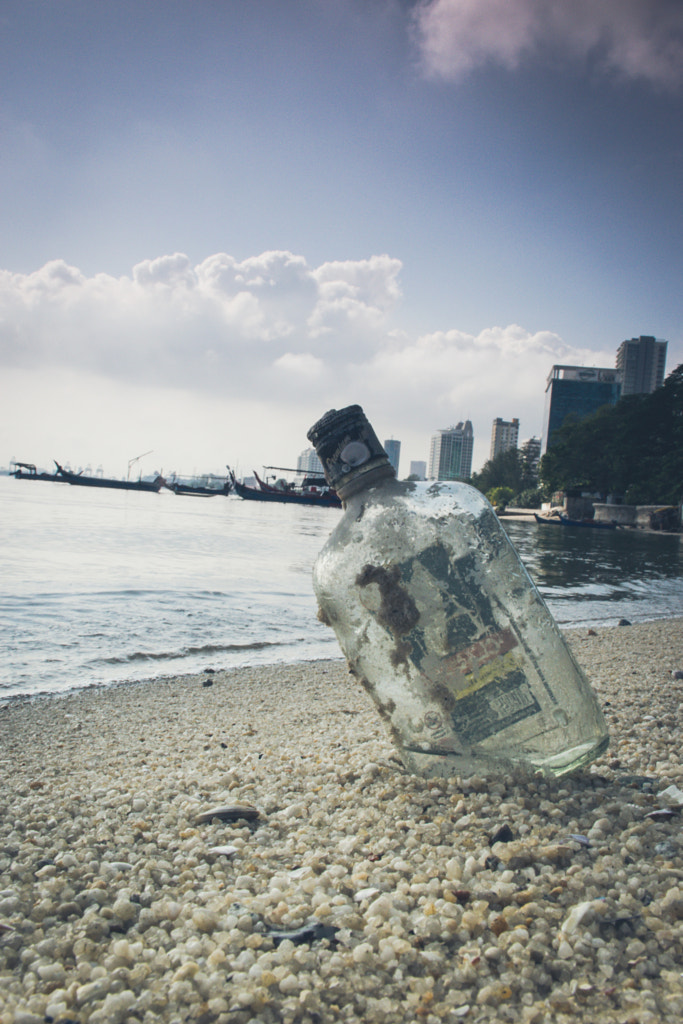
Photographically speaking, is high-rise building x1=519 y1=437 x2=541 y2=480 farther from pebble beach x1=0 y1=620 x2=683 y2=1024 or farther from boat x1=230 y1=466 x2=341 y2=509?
pebble beach x1=0 y1=620 x2=683 y2=1024

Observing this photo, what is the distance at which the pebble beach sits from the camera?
850 millimetres

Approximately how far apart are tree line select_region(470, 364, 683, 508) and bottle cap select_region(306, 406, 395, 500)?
182 feet

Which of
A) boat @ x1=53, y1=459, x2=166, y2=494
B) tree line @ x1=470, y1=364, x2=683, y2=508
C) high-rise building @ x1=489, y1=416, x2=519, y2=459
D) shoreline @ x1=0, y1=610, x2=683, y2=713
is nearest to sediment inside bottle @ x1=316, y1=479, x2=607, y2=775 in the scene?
shoreline @ x1=0, y1=610, x2=683, y2=713

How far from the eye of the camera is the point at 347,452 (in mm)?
1578

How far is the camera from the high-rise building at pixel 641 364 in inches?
6112

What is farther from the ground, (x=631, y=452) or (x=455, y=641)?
(x=631, y=452)

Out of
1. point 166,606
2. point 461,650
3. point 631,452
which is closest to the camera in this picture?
point 461,650

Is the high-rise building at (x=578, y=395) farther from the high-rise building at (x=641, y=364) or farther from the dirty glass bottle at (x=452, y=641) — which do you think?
the dirty glass bottle at (x=452, y=641)

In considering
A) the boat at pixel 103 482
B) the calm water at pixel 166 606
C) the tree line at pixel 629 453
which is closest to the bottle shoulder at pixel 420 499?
the calm water at pixel 166 606

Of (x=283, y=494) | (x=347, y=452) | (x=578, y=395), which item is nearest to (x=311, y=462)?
(x=283, y=494)

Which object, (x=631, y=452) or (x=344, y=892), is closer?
(x=344, y=892)

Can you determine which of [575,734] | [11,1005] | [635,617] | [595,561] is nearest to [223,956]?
[11,1005]

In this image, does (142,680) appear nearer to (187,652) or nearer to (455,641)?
(187,652)

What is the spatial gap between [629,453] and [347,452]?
60.8m
